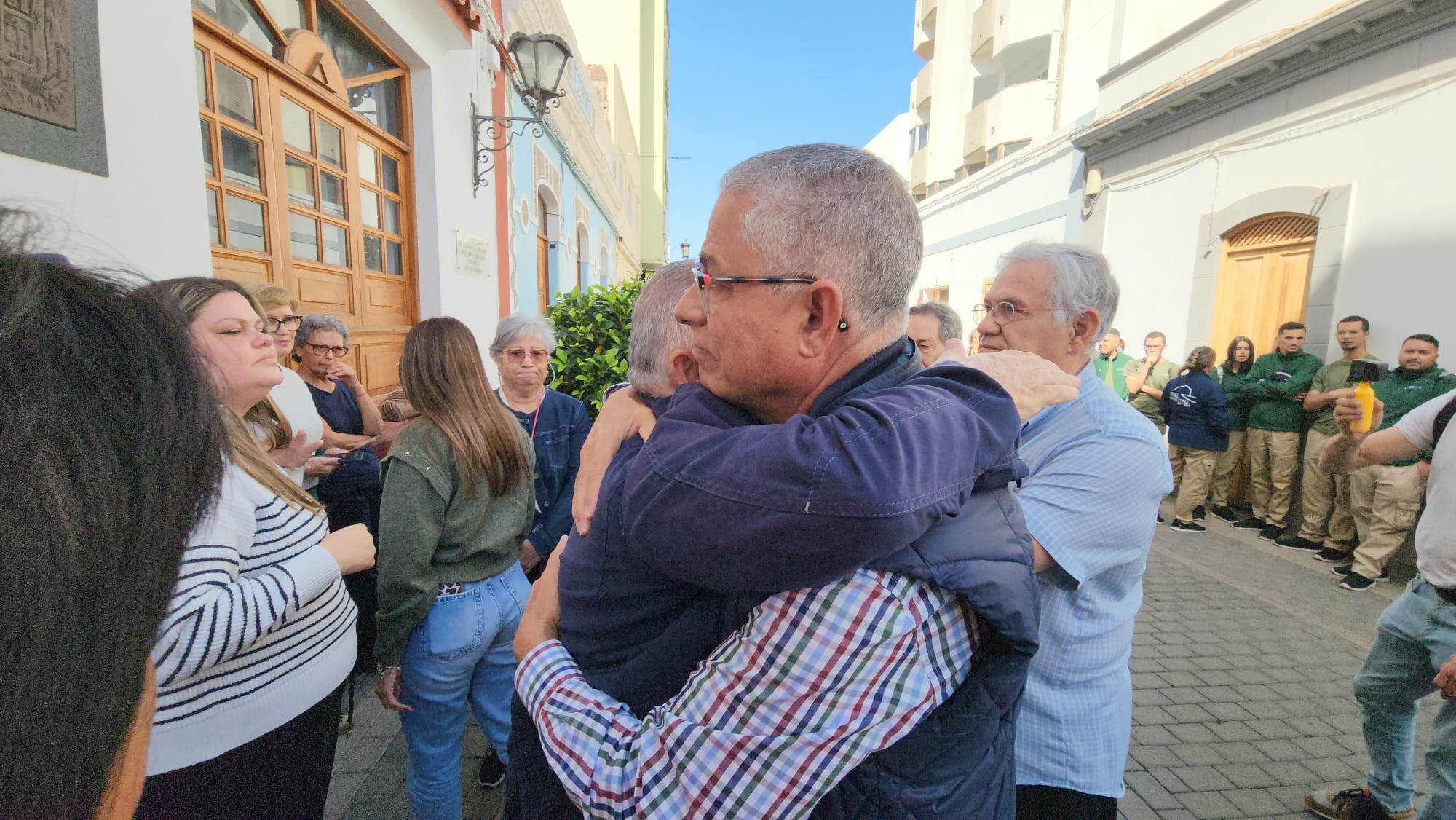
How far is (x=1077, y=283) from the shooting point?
1879 millimetres

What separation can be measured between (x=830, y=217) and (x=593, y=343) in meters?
4.17

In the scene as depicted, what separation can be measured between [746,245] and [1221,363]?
9325 mm

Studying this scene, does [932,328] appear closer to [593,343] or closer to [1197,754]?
[1197,754]

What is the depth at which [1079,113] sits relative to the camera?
13.4 m

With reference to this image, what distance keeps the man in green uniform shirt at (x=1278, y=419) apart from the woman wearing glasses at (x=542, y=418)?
7.45m

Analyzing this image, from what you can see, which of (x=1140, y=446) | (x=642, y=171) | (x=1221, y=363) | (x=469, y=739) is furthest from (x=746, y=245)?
(x=642, y=171)

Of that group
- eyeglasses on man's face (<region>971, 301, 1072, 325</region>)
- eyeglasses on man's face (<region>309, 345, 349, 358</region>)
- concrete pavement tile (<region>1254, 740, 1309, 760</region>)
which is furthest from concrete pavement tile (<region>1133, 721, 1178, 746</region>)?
eyeglasses on man's face (<region>309, 345, 349, 358</region>)

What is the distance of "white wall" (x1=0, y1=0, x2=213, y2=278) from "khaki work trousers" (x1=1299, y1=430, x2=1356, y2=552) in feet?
28.3

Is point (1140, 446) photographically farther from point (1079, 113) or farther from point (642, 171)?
point (642, 171)

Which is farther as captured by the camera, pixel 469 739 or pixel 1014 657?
pixel 469 739

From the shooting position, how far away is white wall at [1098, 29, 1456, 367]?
6051 mm

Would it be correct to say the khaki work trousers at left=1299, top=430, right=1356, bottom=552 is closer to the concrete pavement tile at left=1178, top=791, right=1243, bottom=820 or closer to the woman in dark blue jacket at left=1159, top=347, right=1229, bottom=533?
the woman in dark blue jacket at left=1159, top=347, right=1229, bottom=533

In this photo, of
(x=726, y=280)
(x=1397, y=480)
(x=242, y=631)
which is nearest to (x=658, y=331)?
(x=726, y=280)

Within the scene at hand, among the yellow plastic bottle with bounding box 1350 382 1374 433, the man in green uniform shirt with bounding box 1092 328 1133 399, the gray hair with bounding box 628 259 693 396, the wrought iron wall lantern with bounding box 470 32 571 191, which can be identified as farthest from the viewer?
the man in green uniform shirt with bounding box 1092 328 1133 399
